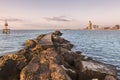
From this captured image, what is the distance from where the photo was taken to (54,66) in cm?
803

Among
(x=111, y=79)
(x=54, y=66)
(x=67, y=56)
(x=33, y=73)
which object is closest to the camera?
(x=33, y=73)

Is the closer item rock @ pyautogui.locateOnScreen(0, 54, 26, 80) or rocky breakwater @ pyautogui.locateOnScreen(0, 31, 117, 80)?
rocky breakwater @ pyautogui.locateOnScreen(0, 31, 117, 80)

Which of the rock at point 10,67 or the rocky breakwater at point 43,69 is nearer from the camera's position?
the rocky breakwater at point 43,69

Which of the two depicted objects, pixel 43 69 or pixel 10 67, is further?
pixel 10 67

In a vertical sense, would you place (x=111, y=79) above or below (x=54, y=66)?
below

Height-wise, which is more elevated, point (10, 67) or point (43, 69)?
point (43, 69)

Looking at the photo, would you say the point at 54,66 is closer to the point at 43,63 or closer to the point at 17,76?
the point at 43,63

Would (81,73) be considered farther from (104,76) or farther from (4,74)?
(4,74)

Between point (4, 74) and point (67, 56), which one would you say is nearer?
point (4, 74)

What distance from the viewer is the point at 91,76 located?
1048 cm

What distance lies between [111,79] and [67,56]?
5328 mm

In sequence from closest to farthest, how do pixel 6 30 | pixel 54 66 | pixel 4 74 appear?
1. pixel 54 66
2. pixel 4 74
3. pixel 6 30

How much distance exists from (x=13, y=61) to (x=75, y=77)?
3.48m

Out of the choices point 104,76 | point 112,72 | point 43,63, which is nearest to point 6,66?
point 43,63
